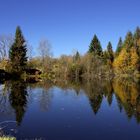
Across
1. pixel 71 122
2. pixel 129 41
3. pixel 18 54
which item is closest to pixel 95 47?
pixel 129 41

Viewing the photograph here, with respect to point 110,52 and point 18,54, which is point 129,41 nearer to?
point 110,52

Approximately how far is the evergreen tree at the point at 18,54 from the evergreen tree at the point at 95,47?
86.2 feet

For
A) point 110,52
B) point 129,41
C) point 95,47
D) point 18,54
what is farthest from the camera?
point 110,52

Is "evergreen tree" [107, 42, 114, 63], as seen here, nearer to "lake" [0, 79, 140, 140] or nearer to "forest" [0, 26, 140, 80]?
"forest" [0, 26, 140, 80]

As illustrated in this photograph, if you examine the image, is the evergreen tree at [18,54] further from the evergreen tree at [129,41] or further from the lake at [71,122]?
the lake at [71,122]

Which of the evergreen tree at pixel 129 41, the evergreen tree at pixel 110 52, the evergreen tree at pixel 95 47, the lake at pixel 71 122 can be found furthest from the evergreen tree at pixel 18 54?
the lake at pixel 71 122

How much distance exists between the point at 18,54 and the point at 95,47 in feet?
97.1

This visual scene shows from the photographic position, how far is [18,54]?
66375mm

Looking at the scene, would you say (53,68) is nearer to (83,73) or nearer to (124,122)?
(83,73)

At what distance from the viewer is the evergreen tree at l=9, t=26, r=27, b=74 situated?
6550cm

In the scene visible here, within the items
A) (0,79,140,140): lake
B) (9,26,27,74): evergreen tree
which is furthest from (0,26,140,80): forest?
(0,79,140,140): lake

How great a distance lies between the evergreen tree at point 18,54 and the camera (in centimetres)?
6550

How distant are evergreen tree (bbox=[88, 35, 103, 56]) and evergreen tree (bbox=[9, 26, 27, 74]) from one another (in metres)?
26.3

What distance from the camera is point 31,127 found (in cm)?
1523
